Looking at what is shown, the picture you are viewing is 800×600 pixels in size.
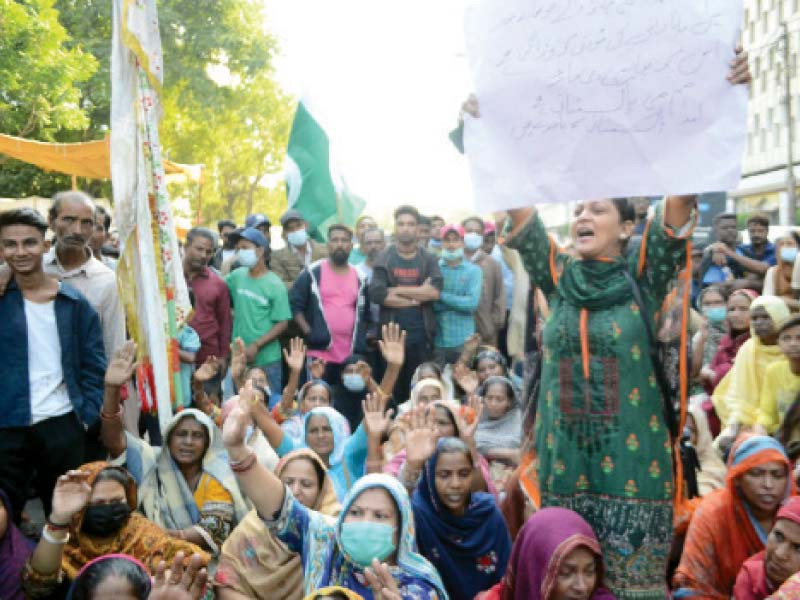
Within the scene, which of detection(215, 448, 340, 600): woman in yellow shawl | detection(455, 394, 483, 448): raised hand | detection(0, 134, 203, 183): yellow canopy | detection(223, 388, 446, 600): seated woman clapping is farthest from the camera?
detection(0, 134, 203, 183): yellow canopy

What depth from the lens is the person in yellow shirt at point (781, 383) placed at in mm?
5668

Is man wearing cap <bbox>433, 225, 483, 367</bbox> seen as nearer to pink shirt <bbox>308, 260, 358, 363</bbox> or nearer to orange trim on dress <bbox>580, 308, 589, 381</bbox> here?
pink shirt <bbox>308, 260, 358, 363</bbox>

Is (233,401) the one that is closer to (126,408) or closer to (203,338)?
(126,408)

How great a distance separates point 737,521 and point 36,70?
1365 cm

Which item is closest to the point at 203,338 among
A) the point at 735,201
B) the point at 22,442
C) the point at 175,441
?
the point at 175,441

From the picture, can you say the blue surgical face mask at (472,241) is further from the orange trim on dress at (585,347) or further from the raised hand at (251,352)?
the orange trim on dress at (585,347)

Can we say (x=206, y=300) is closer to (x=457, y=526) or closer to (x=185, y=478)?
(x=185, y=478)

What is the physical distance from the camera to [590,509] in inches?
128

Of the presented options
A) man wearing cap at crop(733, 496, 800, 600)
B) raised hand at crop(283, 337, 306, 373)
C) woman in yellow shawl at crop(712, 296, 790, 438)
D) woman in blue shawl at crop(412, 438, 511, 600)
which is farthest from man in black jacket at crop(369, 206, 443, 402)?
man wearing cap at crop(733, 496, 800, 600)

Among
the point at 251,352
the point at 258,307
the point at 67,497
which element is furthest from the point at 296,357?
the point at 67,497

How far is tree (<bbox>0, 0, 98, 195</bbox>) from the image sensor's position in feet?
48.7

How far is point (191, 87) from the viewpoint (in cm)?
2270

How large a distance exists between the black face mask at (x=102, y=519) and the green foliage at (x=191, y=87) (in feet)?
38.2

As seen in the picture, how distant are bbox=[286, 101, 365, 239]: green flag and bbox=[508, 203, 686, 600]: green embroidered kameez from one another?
671 centimetres
